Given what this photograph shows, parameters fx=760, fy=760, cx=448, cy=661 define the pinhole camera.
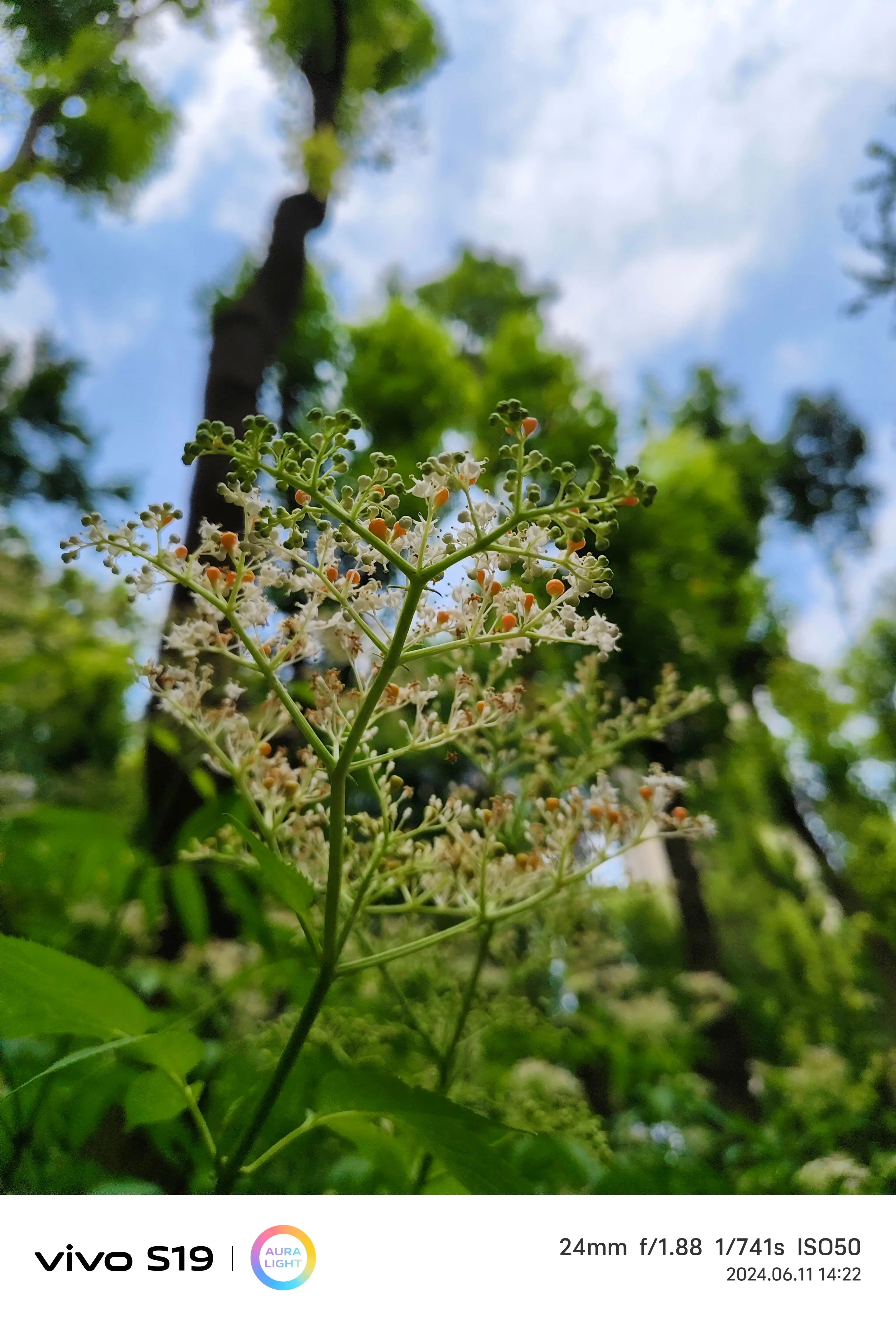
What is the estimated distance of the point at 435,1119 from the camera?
353 millimetres

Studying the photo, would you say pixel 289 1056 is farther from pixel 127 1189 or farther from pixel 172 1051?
pixel 127 1189

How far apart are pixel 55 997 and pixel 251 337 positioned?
45.1 inches

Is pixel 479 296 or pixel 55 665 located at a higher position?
pixel 479 296

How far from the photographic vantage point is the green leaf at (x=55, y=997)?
1.14ft

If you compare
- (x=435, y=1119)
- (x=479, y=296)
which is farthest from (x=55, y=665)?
(x=479, y=296)

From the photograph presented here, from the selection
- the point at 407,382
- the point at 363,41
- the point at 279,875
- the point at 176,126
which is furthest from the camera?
the point at 407,382

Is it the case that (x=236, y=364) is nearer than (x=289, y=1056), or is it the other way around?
(x=289, y=1056)

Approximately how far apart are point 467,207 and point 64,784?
1753mm

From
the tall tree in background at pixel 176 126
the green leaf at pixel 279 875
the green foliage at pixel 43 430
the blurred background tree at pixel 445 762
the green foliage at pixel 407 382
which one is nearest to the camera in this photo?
the green leaf at pixel 279 875

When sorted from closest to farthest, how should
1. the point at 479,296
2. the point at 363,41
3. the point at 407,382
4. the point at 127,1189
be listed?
the point at 127,1189 → the point at 363,41 → the point at 407,382 → the point at 479,296

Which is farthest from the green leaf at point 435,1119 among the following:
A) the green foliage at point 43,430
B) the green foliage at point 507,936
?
the green foliage at point 43,430

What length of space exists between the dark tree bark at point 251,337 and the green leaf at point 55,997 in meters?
0.46
